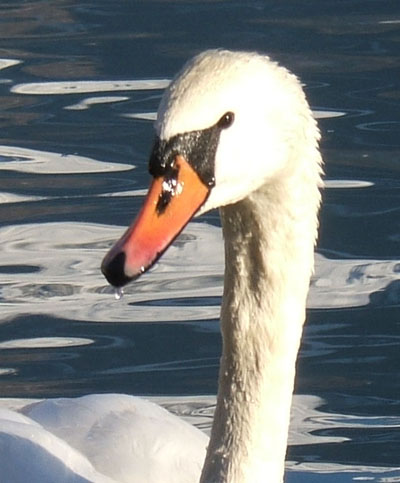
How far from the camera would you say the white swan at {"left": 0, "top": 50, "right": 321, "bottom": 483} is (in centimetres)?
335

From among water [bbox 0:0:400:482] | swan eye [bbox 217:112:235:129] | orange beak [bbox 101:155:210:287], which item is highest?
swan eye [bbox 217:112:235:129]

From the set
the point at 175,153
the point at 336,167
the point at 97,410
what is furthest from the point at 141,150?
the point at 175,153

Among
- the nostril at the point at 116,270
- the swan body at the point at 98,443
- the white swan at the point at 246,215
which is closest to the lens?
the nostril at the point at 116,270

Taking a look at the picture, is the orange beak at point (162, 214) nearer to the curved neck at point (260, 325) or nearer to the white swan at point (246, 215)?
the white swan at point (246, 215)

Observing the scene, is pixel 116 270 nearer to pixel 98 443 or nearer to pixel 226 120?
pixel 226 120

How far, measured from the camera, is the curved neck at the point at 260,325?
148 inches

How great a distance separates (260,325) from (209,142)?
2.46 feet

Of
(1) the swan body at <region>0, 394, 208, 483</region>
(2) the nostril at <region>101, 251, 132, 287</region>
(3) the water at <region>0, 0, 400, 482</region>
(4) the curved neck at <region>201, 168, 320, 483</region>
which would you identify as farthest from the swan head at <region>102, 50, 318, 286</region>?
(3) the water at <region>0, 0, 400, 482</region>

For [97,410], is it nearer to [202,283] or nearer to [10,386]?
[10,386]

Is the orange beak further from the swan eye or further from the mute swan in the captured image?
the swan eye

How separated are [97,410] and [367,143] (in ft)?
12.1

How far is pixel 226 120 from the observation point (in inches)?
134

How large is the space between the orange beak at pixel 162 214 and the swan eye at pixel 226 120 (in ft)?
0.36

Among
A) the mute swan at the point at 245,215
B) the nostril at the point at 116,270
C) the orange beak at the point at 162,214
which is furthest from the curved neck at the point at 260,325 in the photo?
the nostril at the point at 116,270
